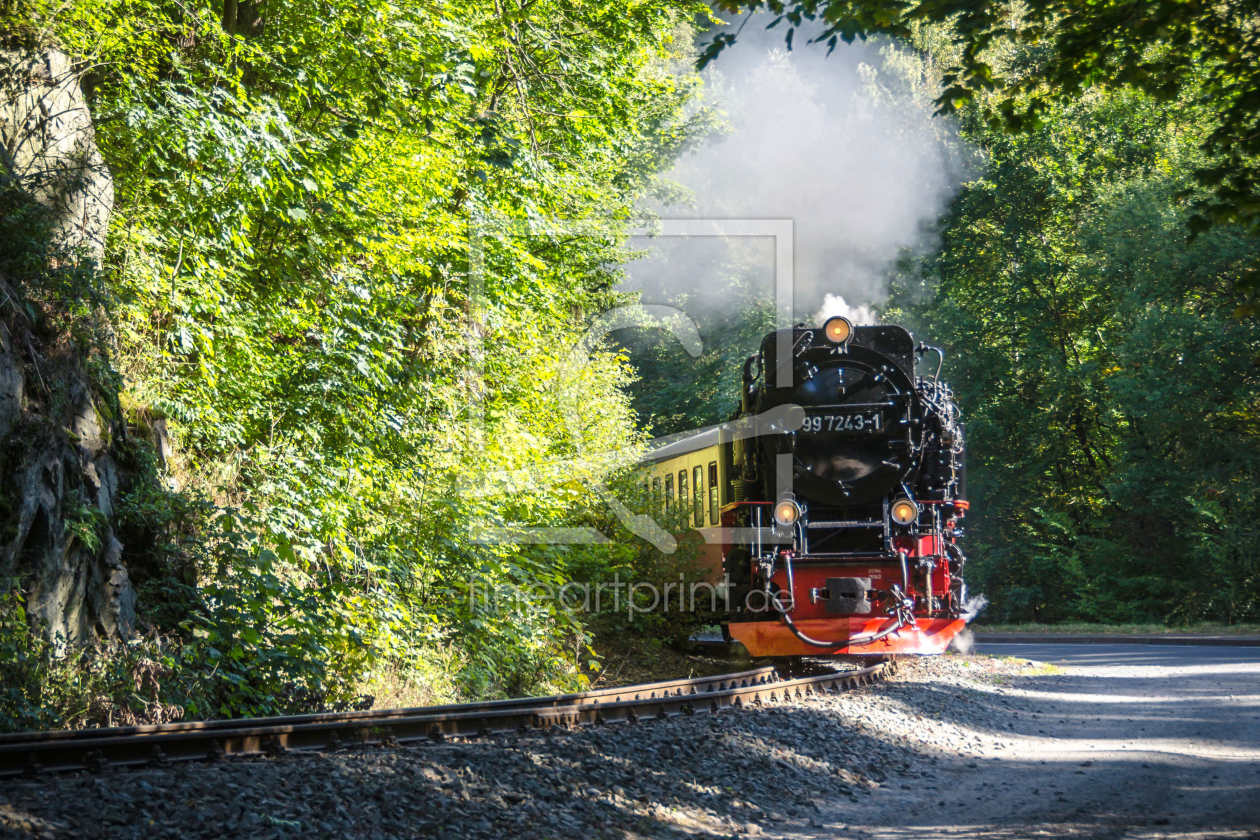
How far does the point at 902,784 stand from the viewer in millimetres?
5828

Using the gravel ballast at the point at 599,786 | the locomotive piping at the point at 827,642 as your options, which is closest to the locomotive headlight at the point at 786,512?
the locomotive piping at the point at 827,642

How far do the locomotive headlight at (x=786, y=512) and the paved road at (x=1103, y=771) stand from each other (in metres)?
2.49

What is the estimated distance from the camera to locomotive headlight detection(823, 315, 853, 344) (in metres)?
10.0

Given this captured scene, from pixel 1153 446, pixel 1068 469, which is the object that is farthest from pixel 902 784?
pixel 1068 469

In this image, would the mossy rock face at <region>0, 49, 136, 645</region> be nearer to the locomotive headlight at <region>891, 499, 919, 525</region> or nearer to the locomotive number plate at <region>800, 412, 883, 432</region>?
the locomotive number plate at <region>800, 412, 883, 432</region>

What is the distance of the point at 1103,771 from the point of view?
5738 millimetres

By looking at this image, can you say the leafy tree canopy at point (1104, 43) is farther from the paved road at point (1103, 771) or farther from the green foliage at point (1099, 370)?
the green foliage at point (1099, 370)

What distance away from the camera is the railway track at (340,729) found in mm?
4363

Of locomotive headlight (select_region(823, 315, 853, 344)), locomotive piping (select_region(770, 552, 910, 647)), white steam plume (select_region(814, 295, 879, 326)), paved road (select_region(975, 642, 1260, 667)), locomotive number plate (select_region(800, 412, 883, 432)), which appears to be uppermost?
white steam plume (select_region(814, 295, 879, 326))

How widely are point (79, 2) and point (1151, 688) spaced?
1086 centimetres

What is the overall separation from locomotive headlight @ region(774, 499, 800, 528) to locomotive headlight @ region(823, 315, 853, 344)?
1.76 meters

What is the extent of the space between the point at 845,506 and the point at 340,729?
6.04 metres

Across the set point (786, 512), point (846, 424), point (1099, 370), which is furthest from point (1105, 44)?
point (1099, 370)

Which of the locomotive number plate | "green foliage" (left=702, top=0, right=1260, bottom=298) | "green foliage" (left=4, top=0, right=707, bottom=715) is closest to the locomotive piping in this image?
the locomotive number plate
